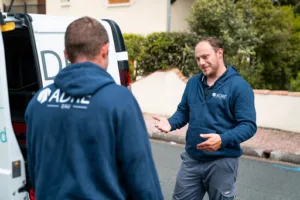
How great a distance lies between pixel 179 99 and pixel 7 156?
8.53 m

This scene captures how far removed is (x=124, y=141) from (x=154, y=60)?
10.2m

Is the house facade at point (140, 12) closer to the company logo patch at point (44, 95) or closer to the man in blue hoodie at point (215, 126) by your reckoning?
the man in blue hoodie at point (215, 126)

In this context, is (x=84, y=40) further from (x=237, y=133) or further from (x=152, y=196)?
(x=237, y=133)

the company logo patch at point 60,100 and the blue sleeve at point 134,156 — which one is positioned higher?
the company logo patch at point 60,100

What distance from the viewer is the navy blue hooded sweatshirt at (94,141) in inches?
72.0

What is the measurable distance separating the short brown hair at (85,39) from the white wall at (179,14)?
13677mm

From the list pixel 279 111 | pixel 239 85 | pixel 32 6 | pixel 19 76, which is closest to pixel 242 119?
pixel 239 85

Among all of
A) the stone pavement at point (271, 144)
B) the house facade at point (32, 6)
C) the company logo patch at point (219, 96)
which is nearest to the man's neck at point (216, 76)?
the company logo patch at point (219, 96)

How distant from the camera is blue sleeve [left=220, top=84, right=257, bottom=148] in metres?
3.17

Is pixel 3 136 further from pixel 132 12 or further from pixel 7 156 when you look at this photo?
pixel 132 12

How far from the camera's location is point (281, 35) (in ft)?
43.3

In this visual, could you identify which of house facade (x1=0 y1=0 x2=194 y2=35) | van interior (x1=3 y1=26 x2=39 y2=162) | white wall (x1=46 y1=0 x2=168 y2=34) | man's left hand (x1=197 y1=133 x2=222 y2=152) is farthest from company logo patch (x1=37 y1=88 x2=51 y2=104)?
white wall (x1=46 y1=0 x2=168 y2=34)

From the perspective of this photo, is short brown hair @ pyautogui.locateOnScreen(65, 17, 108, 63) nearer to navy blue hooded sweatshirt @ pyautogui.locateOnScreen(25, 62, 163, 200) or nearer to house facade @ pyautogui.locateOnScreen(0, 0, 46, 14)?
navy blue hooded sweatshirt @ pyautogui.locateOnScreen(25, 62, 163, 200)

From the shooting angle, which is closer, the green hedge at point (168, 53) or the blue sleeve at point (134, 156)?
the blue sleeve at point (134, 156)
